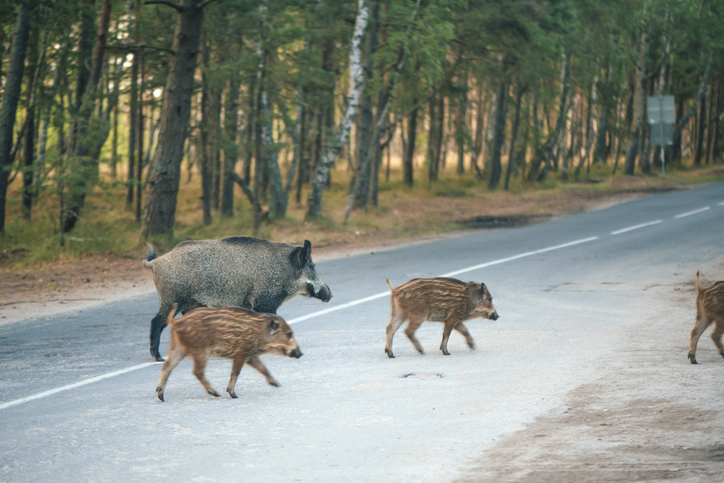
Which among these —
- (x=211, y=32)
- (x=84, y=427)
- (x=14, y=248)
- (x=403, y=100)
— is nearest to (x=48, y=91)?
(x=211, y=32)

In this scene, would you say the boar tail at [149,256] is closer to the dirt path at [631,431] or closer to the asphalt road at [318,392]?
the asphalt road at [318,392]

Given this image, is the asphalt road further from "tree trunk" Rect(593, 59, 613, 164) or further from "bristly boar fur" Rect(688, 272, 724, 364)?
"tree trunk" Rect(593, 59, 613, 164)

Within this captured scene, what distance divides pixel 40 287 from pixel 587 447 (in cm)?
1182

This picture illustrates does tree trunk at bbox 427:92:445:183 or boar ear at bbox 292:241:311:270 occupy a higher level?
tree trunk at bbox 427:92:445:183

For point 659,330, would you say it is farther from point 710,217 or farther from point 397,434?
point 710,217

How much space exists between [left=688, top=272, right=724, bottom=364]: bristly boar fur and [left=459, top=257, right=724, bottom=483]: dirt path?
0.21 m

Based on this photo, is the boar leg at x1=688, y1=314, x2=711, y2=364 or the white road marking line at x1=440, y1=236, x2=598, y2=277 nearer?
the boar leg at x1=688, y1=314, x2=711, y2=364

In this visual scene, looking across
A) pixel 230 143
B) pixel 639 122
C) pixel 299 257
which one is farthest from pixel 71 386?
pixel 639 122

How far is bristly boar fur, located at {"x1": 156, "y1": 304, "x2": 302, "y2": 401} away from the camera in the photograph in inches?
261

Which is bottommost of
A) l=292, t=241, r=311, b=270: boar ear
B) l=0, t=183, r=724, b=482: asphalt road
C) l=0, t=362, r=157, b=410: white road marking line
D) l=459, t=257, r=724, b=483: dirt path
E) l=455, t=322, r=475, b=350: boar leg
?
l=0, t=362, r=157, b=410: white road marking line

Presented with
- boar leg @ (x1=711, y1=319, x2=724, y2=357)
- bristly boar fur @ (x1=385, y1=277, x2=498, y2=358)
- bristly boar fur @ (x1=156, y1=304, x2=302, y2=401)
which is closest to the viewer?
bristly boar fur @ (x1=156, y1=304, x2=302, y2=401)

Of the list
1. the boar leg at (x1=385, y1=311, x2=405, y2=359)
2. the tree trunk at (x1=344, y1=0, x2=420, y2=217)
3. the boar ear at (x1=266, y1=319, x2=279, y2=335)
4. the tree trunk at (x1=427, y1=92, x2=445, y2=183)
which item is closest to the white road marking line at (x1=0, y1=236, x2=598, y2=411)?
the boar ear at (x1=266, y1=319, x2=279, y2=335)

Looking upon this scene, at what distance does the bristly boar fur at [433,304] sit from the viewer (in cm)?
845

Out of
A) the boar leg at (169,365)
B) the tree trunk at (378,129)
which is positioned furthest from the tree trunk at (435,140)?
the boar leg at (169,365)
